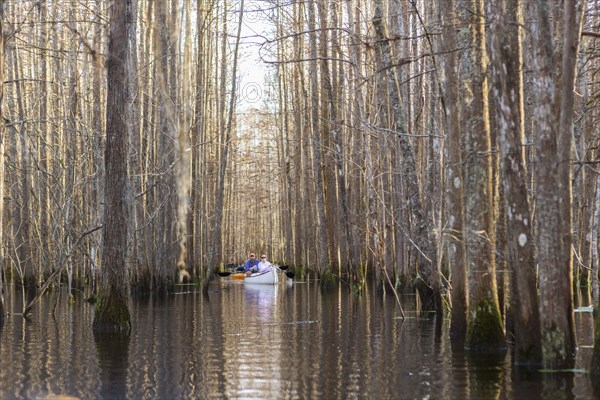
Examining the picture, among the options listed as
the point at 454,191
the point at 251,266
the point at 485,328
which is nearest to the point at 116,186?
the point at 454,191

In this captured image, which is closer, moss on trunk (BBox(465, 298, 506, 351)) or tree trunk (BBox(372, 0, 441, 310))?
moss on trunk (BBox(465, 298, 506, 351))

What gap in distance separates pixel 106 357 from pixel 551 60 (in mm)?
5645

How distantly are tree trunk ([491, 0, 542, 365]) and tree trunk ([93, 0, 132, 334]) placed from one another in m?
5.48

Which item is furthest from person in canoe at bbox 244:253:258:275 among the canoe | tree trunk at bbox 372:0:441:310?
tree trunk at bbox 372:0:441:310

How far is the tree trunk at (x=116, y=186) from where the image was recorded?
11164 millimetres

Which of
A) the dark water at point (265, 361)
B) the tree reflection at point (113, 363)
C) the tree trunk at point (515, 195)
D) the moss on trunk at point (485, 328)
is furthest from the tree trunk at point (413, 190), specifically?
the tree trunk at point (515, 195)

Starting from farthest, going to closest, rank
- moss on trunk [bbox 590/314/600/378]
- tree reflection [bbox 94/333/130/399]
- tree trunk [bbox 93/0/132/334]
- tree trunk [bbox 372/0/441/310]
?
tree trunk [bbox 372/0/441/310] < tree trunk [bbox 93/0/132/334] < tree reflection [bbox 94/333/130/399] < moss on trunk [bbox 590/314/600/378]

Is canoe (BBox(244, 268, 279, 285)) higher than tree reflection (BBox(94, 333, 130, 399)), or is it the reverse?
canoe (BBox(244, 268, 279, 285))

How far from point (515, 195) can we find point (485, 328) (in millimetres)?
1776

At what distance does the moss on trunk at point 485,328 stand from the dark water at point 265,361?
22cm

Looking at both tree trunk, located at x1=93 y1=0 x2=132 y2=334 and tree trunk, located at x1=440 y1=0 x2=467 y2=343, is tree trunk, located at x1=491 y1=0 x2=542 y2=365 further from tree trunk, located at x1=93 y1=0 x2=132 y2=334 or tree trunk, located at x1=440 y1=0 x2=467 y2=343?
tree trunk, located at x1=93 y1=0 x2=132 y2=334

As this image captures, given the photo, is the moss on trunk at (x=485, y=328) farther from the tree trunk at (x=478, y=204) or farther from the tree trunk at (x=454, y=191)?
the tree trunk at (x=454, y=191)

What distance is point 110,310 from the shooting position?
36.8 ft

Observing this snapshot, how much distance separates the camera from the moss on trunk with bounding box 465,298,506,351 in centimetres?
882
